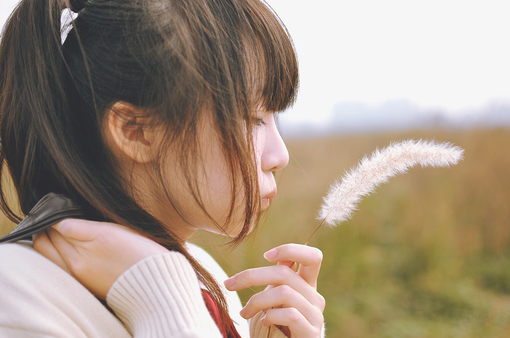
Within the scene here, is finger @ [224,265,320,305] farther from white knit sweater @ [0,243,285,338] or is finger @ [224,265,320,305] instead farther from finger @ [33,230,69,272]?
finger @ [33,230,69,272]

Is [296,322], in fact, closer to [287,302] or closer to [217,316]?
[287,302]

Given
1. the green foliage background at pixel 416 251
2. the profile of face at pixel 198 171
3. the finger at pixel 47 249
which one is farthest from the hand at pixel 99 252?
the green foliage background at pixel 416 251

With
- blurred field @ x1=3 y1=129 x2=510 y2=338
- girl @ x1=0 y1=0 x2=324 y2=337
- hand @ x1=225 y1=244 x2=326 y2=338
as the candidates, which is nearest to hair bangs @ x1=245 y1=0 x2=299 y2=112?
girl @ x1=0 y1=0 x2=324 y2=337

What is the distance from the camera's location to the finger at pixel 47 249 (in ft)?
2.34

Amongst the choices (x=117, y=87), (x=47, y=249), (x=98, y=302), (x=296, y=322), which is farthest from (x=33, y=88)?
(x=296, y=322)

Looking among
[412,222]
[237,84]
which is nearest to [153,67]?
[237,84]

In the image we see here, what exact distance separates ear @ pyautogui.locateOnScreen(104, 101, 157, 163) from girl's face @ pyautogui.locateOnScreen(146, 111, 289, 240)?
0.18ft

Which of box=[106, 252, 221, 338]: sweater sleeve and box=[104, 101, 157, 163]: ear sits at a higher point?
box=[104, 101, 157, 163]: ear

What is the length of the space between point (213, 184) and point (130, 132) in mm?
219

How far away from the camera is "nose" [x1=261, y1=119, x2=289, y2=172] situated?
2.90ft

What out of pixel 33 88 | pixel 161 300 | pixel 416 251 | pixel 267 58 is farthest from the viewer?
pixel 416 251

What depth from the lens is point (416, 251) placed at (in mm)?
3791

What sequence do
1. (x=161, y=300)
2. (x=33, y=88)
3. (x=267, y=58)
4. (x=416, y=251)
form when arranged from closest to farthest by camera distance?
(x=161, y=300)
(x=33, y=88)
(x=267, y=58)
(x=416, y=251)

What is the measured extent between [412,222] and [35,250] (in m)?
4.04
